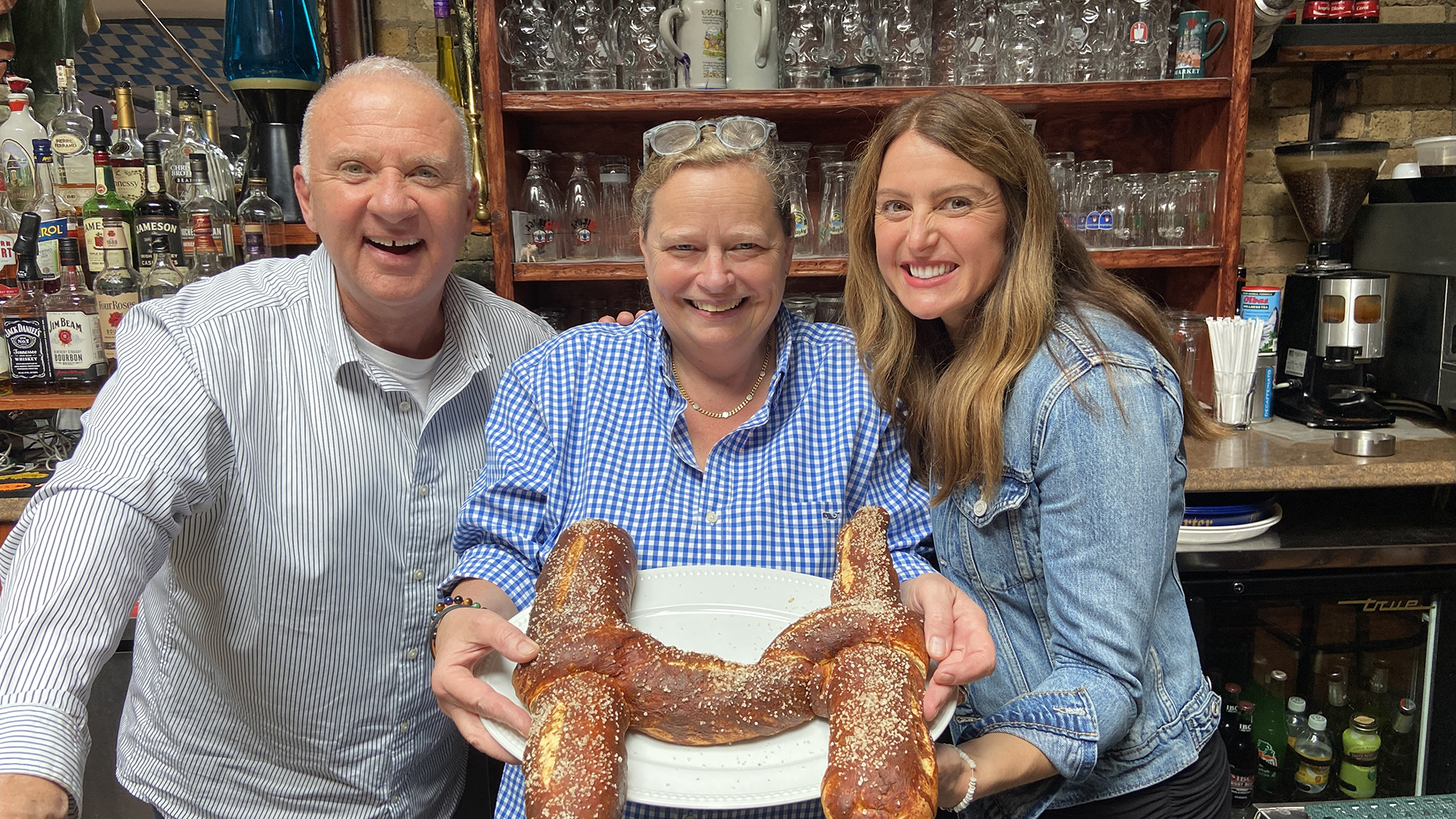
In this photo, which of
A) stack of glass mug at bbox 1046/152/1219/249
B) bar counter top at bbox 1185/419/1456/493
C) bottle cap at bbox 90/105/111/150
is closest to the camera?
bar counter top at bbox 1185/419/1456/493

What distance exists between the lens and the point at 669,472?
53.4 inches

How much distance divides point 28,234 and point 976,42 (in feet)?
8.14

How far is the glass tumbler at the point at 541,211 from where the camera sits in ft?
8.38

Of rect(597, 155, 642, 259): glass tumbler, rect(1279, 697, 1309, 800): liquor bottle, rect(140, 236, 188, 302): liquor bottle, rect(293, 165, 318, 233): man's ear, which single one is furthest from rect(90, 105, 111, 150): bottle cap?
rect(1279, 697, 1309, 800): liquor bottle

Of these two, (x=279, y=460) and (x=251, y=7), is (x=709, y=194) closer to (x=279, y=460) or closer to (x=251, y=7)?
(x=279, y=460)

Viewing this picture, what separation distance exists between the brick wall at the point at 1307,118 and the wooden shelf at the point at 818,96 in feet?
2.05

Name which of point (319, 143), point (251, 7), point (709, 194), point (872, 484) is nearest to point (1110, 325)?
point (872, 484)

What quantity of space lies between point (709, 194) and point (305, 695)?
3.40ft

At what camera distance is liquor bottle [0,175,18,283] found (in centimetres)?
217

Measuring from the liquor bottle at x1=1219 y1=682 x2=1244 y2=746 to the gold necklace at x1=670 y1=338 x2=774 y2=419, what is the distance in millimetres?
1780

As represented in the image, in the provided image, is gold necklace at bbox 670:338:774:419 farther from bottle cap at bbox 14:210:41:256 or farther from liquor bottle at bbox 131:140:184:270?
bottle cap at bbox 14:210:41:256

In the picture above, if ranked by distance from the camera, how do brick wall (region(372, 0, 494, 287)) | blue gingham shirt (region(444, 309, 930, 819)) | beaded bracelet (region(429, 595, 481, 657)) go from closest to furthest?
beaded bracelet (region(429, 595, 481, 657)) < blue gingham shirt (region(444, 309, 930, 819)) < brick wall (region(372, 0, 494, 287))

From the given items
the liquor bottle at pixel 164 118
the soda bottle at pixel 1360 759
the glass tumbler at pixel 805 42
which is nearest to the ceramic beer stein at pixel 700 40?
the glass tumbler at pixel 805 42

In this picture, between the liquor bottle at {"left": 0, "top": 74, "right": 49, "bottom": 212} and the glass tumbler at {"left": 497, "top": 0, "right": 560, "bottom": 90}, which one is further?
the glass tumbler at {"left": 497, "top": 0, "right": 560, "bottom": 90}
